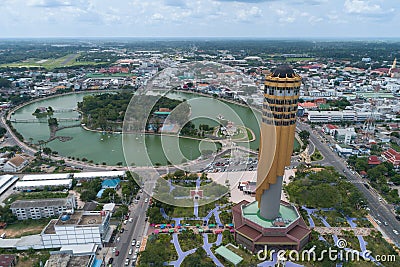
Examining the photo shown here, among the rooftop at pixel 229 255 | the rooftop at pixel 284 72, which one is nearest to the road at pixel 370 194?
the rooftop at pixel 229 255

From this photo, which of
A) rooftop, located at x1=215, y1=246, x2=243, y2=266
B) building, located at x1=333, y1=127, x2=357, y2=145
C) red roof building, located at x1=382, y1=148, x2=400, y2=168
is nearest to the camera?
rooftop, located at x1=215, y1=246, x2=243, y2=266

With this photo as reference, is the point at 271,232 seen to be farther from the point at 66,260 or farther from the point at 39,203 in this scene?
the point at 39,203

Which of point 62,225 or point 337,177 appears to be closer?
point 62,225

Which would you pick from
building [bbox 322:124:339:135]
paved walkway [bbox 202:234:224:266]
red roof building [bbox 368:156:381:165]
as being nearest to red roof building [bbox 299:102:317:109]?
building [bbox 322:124:339:135]

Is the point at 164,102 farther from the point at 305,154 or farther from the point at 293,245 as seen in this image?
the point at 293,245

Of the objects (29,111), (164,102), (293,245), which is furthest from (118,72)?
(293,245)

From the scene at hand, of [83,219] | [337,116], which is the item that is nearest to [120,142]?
[83,219]

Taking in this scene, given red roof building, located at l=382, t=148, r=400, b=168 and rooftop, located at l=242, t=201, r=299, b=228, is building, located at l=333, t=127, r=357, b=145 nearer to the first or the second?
red roof building, located at l=382, t=148, r=400, b=168
